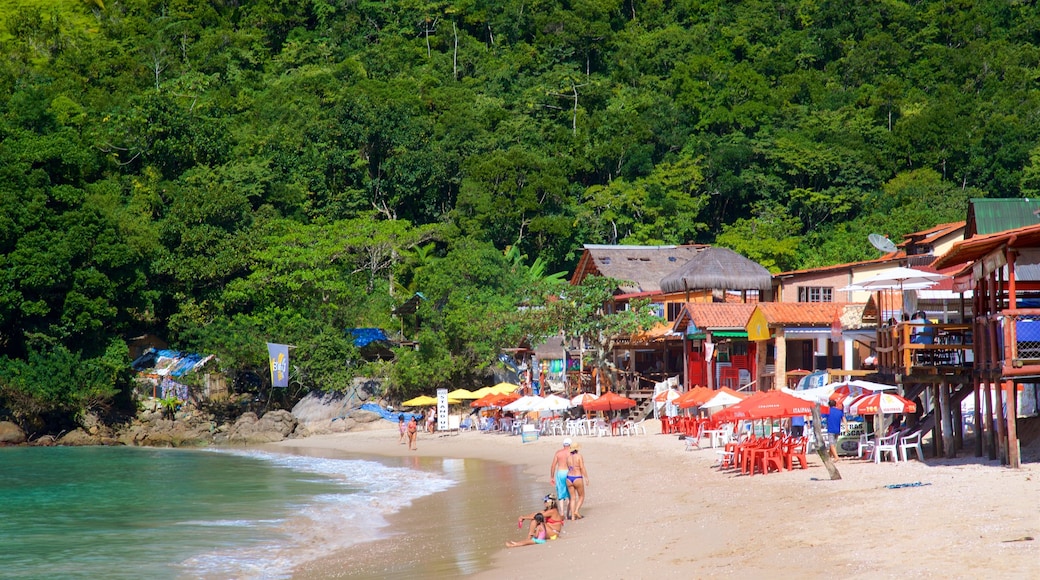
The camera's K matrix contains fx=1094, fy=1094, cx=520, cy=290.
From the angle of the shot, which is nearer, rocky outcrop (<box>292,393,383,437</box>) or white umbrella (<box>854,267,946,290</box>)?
white umbrella (<box>854,267,946,290</box>)

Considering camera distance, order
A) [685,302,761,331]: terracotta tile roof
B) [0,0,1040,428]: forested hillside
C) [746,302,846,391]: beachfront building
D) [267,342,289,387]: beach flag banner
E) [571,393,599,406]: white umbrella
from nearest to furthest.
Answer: [746,302,846,391]: beachfront building < [571,393,599,406]: white umbrella < [685,302,761,331]: terracotta tile roof < [267,342,289,387]: beach flag banner < [0,0,1040,428]: forested hillside

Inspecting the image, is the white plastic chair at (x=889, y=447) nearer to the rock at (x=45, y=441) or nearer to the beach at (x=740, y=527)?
the beach at (x=740, y=527)

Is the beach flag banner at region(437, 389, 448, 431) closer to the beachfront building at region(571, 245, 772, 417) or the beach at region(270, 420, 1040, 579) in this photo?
the beachfront building at region(571, 245, 772, 417)

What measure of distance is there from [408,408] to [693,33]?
4816 cm

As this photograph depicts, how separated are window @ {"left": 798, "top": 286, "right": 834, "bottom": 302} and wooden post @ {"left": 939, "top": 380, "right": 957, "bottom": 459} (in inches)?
758

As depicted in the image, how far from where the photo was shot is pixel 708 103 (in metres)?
73.1

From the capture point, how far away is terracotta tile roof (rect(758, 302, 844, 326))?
117 ft

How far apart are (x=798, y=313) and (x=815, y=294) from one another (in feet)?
18.5

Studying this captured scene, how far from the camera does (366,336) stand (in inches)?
1986

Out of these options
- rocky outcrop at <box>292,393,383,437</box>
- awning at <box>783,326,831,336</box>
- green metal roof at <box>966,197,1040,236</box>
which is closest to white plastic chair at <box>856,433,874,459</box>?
green metal roof at <box>966,197,1040,236</box>

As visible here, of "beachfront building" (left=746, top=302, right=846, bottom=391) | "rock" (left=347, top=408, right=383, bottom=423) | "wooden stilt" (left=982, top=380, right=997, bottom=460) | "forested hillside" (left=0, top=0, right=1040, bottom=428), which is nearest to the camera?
"wooden stilt" (left=982, top=380, right=997, bottom=460)

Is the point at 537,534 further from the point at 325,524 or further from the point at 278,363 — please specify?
the point at 278,363

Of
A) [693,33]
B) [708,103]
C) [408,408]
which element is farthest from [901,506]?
[693,33]

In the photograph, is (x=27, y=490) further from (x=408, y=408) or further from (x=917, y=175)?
(x=917, y=175)
